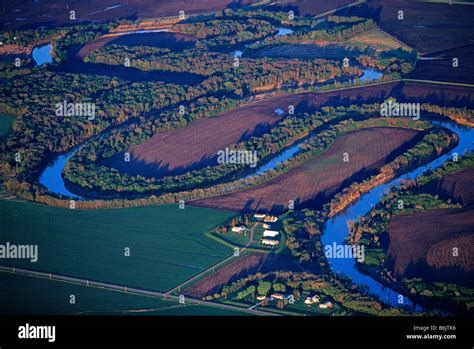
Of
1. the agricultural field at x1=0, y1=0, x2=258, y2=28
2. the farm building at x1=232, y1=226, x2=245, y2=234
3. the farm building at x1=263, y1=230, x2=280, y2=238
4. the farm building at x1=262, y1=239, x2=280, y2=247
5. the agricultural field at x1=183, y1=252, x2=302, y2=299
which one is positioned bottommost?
the agricultural field at x1=183, y1=252, x2=302, y2=299

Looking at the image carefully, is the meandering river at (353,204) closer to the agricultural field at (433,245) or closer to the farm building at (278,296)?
the agricultural field at (433,245)

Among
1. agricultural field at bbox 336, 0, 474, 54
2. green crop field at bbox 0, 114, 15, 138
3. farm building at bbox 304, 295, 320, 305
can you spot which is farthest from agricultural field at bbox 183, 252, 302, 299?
agricultural field at bbox 336, 0, 474, 54

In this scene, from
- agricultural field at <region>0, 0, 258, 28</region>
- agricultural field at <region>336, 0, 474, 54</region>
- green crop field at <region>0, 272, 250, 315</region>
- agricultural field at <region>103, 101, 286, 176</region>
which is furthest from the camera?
agricultural field at <region>0, 0, 258, 28</region>

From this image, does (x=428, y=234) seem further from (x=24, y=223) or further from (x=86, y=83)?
(x=86, y=83)

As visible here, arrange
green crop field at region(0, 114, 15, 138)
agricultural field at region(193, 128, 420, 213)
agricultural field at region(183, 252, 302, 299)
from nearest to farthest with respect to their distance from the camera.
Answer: agricultural field at region(183, 252, 302, 299) < agricultural field at region(193, 128, 420, 213) < green crop field at region(0, 114, 15, 138)

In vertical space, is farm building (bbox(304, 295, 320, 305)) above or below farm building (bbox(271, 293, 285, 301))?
below

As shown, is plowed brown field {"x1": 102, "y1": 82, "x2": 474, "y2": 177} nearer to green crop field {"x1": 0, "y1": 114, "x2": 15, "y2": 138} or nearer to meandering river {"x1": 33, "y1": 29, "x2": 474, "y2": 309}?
meandering river {"x1": 33, "y1": 29, "x2": 474, "y2": 309}

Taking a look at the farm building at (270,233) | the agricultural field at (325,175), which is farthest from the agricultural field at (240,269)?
the agricultural field at (325,175)
